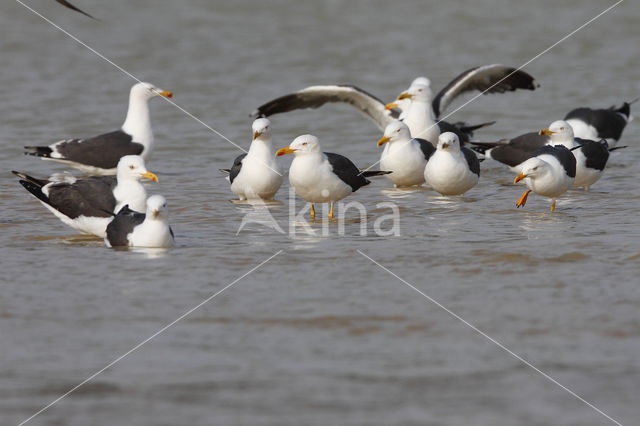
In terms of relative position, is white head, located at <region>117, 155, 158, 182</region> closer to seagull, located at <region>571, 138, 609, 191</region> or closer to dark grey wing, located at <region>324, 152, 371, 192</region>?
dark grey wing, located at <region>324, 152, 371, 192</region>

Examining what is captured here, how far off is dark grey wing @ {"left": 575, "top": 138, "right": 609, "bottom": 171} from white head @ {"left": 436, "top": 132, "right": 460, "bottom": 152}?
61.0 inches

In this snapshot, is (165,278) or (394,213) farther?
(394,213)

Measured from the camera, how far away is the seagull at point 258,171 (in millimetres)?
11836

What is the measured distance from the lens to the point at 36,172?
1434 centimetres

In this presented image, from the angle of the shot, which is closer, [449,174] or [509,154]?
[449,174]

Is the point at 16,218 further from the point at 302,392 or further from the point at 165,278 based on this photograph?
the point at 302,392

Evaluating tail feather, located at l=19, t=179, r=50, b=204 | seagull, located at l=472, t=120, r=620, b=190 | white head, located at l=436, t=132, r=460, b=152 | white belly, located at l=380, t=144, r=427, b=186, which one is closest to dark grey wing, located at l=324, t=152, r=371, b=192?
white head, located at l=436, t=132, r=460, b=152

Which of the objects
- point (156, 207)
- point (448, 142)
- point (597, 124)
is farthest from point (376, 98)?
point (156, 207)

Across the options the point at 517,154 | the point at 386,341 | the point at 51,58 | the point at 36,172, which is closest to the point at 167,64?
the point at 51,58

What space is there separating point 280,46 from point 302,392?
73.0 feet

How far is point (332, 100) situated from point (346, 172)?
16.1 ft

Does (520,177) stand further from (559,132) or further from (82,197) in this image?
(82,197)

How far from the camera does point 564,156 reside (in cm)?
1170

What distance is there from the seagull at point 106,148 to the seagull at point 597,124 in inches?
227
